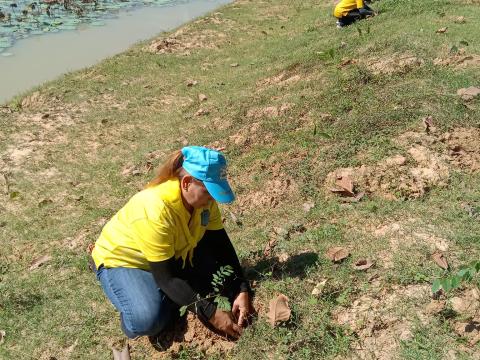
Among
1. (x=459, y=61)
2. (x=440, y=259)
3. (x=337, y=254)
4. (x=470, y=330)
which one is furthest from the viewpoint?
(x=459, y=61)

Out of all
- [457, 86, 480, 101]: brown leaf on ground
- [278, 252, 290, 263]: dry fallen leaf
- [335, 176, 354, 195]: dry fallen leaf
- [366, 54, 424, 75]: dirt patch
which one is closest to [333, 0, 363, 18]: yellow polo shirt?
[366, 54, 424, 75]: dirt patch

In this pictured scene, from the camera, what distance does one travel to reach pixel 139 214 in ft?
8.63

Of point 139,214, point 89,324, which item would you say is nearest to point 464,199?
point 139,214

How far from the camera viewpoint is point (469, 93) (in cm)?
462

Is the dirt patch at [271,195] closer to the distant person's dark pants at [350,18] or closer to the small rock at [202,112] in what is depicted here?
the small rock at [202,112]

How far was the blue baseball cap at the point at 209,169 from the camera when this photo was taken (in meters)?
2.47

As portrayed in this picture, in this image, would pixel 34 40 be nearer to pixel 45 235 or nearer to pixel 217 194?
pixel 45 235

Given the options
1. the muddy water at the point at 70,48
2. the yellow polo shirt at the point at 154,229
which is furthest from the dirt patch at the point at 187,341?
Answer: the muddy water at the point at 70,48

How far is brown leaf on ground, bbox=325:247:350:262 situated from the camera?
306cm

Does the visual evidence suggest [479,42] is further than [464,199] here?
Yes

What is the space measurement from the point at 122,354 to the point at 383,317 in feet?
5.12

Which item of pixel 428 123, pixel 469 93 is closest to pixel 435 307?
pixel 428 123

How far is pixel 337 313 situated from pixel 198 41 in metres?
8.56

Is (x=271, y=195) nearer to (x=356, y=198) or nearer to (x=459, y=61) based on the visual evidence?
(x=356, y=198)
